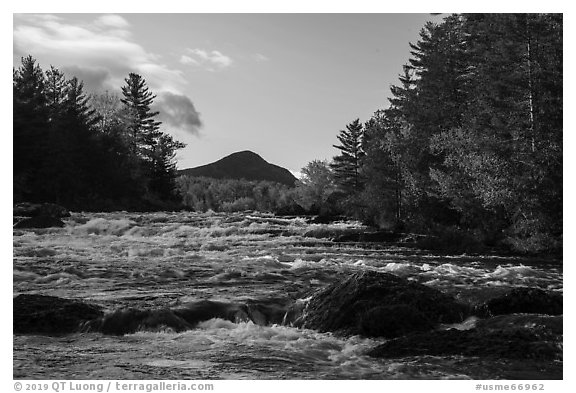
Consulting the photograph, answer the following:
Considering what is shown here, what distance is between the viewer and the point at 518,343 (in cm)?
654

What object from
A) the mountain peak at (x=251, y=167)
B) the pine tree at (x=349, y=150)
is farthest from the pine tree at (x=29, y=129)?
the pine tree at (x=349, y=150)

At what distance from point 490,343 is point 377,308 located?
189cm

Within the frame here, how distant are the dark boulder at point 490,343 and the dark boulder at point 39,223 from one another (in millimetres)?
21269

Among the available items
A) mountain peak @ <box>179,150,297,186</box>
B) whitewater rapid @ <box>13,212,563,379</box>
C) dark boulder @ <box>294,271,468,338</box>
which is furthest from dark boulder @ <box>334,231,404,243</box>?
dark boulder @ <box>294,271,468,338</box>

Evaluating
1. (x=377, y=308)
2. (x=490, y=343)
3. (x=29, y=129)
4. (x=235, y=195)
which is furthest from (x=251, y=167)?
(x=235, y=195)

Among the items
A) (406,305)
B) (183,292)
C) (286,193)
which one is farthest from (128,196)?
(286,193)

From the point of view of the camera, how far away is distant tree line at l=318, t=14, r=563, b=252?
622 inches

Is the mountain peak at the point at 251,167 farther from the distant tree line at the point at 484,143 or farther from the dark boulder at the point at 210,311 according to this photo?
the distant tree line at the point at 484,143

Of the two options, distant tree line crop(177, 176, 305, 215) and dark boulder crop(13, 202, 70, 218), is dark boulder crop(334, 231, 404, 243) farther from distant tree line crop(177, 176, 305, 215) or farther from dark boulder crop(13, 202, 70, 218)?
distant tree line crop(177, 176, 305, 215)

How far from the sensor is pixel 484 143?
1923 cm

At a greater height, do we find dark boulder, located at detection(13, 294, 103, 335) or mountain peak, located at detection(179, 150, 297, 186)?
mountain peak, located at detection(179, 150, 297, 186)

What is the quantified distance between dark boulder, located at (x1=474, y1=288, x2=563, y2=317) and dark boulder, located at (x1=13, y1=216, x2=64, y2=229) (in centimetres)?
2123

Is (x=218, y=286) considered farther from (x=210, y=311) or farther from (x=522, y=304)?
(x=522, y=304)
